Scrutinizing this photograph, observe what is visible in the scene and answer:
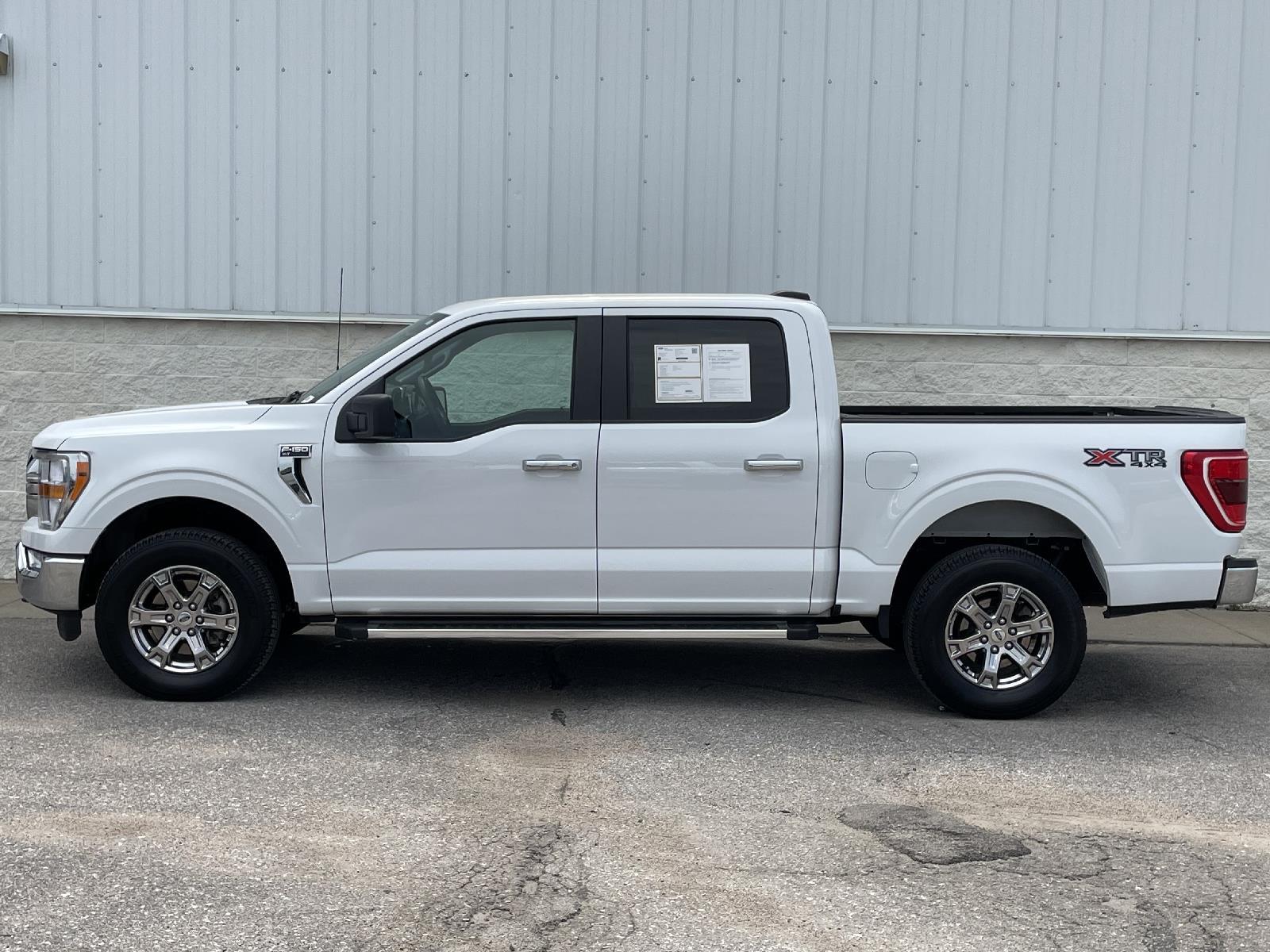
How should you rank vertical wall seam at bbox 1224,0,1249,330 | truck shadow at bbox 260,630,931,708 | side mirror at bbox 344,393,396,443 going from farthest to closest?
vertical wall seam at bbox 1224,0,1249,330 < truck shadow at bbox 260,630,931,708 < side mirror at bbox 344,393,396,443

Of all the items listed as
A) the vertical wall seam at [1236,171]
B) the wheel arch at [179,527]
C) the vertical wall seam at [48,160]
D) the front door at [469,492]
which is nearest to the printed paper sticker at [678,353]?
the front door at [469,492]

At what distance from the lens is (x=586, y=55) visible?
10.3m

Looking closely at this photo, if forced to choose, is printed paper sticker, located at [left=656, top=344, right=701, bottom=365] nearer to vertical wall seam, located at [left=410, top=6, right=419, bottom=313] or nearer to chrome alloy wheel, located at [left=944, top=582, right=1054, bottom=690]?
chrome alloy wheel, located at [left=944, top=582, right=1054, bottom=690]

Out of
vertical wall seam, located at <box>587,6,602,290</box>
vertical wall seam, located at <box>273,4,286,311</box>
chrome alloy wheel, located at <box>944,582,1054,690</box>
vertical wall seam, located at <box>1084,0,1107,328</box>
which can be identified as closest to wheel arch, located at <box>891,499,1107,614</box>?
chrome alloy wheel, located at <box>944,582,1054,690</box>

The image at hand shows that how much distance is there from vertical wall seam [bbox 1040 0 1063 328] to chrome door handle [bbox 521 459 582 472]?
5.23m

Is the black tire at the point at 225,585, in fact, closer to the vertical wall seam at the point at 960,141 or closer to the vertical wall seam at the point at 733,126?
the vertical wall seam at the point at 733,126

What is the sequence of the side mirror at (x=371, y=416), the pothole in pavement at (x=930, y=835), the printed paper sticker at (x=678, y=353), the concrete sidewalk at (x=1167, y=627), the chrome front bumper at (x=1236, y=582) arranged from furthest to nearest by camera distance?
1. the concrete sidewalk at (x=1167, y=627)
2. the printed paper sticker at (x=678, y=353)
3. the chrome front bumper at (x=1236, y=582)
4. the side mirror at (x=371, y=416)
5. the pothole in pavement at (x=930, y=835)

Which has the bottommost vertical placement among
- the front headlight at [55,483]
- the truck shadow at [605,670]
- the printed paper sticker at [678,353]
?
the truck shadow at [605,670]

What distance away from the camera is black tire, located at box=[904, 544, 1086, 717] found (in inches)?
260

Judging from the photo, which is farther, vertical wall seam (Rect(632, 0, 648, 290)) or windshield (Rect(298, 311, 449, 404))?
vertical wall seam (Rect(632, 0, 648, 290))

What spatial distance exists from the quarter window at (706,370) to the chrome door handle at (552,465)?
376 mm

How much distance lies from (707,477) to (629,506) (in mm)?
393

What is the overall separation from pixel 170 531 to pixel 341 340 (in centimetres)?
407

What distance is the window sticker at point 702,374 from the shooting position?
21.9ft
